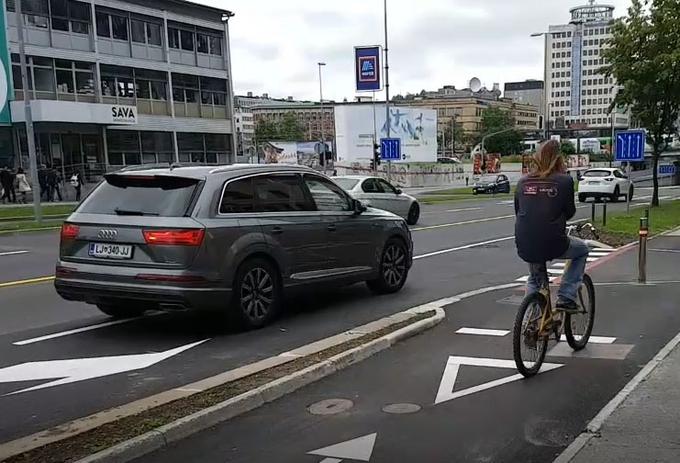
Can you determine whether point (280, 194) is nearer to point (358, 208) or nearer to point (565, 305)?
point (358, 208)

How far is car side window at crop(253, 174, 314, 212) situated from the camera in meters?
7.95

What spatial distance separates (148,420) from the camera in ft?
15.2

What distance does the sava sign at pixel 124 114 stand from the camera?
41612 millimetres

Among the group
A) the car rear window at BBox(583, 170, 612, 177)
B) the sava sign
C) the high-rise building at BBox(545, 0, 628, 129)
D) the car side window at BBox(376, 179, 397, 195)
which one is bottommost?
the car rear window at BBox(583, 170, 612, 177)

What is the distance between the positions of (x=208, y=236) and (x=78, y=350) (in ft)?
5.36

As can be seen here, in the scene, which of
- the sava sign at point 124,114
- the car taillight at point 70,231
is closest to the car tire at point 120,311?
the car taillight at point 70,231

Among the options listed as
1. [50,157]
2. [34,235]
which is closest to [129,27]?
[50,157]

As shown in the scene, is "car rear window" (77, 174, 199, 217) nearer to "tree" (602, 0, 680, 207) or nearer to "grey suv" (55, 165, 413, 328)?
"grey suv" (55, 165, 413, 328)

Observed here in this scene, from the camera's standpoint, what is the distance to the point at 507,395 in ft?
17.7

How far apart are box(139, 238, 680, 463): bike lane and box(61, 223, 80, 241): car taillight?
10.9 ft

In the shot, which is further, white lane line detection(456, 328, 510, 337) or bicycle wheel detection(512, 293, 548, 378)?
white lane line detection(456, 328, 510, 337)

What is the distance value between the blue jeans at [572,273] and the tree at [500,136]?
440ft

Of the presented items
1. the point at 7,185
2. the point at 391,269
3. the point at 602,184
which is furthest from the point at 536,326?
the point at 7,185

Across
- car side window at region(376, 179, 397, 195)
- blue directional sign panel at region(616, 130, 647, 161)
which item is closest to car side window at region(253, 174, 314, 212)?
car side window at region(376, 179, 397, 195)
